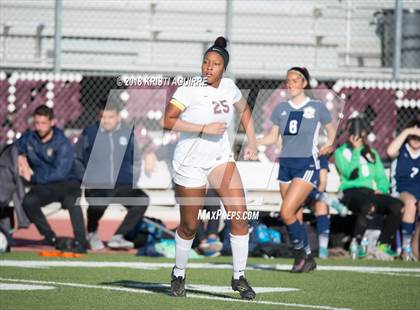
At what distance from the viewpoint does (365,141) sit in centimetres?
1410

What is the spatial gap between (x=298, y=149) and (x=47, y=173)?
12.9ft

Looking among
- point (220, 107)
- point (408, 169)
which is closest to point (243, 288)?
point (220, 107)

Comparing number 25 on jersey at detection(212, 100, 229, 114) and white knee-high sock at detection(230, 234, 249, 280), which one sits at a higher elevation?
number 25 on jersey at detection(212, 100, 229, 114)

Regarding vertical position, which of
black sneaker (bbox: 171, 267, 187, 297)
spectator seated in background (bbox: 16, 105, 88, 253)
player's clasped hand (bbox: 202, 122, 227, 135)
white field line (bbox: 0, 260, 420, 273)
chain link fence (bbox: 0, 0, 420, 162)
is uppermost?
chain link fence (bbox: 0, 0, 420, 162)

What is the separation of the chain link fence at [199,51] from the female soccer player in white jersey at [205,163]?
7057mm

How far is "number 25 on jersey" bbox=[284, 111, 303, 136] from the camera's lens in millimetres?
11367

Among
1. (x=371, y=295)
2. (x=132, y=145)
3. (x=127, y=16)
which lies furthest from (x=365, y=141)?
(x=127, y=16)

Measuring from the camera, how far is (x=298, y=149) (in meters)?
11.2

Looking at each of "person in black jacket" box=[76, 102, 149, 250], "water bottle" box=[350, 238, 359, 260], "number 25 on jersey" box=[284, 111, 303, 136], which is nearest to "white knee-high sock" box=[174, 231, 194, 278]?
"number 25 on jersey" box=[284, 111, 303, 136]

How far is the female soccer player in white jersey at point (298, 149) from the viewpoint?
1108 centimetres

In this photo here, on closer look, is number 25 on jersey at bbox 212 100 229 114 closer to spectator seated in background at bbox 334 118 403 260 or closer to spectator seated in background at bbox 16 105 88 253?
spectator seated in background at bbox 16 105 88 253

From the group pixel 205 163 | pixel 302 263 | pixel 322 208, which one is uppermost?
pixel 205 163

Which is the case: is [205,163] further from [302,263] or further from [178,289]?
[302,263]

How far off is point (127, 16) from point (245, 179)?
5.55m
